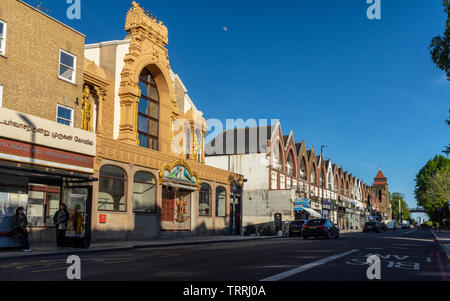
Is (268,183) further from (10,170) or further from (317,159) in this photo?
(10,170)

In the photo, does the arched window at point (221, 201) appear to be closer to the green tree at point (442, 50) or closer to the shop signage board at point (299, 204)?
the shop signage board at point (299, 204)

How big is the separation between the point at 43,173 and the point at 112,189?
792 centimetres

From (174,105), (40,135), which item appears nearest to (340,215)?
(174,105)

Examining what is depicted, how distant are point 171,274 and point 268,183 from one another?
1653 inches

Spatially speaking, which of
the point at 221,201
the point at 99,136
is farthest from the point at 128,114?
the point at 221,201

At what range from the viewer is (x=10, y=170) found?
1834cm

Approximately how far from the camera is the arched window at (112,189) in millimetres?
25094

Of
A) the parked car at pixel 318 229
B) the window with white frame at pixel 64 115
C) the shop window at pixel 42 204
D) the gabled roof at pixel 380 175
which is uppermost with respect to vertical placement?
the gabled roof at pixel 380 175

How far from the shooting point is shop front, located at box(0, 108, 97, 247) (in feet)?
60.3

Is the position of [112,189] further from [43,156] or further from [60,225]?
[60,225]

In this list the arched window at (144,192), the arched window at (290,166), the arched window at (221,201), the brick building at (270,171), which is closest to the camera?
the arched window at (144,192)

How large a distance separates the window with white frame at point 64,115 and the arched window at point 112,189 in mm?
3294

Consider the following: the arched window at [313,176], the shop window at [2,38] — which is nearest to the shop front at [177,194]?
the shop window at [2,38]
